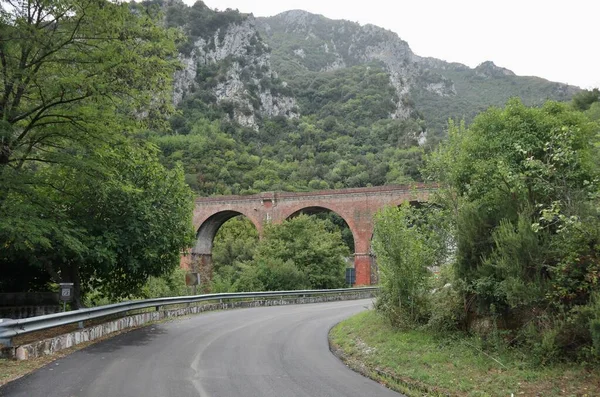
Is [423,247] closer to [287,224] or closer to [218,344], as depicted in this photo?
[218,344]

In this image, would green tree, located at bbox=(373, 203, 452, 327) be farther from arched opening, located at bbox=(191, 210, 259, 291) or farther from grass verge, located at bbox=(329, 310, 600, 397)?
arched opening, located at bbox=(191, 210, 259, 291)

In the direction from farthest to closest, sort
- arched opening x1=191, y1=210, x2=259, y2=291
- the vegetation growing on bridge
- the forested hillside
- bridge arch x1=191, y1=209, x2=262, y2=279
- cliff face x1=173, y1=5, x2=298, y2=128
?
cliff face x1=173, y1=5, x2=298, y2=128, the forested hillside, bridge arch x1=191, y1=209, x2=262, y2=279, arched opening x1=191, y1=210, x2=259, y2=291, the vegetation growing on bridge

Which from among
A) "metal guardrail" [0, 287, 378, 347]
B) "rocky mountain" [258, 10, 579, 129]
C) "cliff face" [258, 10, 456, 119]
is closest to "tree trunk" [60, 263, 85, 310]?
"metal guardrail" [0, 287, 378, 347]

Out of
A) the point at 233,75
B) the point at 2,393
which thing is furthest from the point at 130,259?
the point at 233,75

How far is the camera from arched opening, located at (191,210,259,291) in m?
43.4

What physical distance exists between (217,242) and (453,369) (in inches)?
1635

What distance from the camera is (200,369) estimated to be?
24.4ft

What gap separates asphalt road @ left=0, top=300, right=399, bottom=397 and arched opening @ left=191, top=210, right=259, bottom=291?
98.4ft

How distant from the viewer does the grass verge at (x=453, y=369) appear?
630 centimetres

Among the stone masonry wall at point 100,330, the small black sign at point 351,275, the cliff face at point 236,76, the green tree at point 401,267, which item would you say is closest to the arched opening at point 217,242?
the small black sign at point 351,275

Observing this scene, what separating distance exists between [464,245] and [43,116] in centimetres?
805

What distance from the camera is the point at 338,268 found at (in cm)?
3008

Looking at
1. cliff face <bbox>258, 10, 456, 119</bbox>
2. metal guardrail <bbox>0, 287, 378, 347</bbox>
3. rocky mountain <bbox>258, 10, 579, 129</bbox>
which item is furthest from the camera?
cliff face <bbox>258, 10, 456, 119</bbox>

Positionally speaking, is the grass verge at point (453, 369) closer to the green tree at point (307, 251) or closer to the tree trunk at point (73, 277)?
the tree trunk at point (73, 277)
